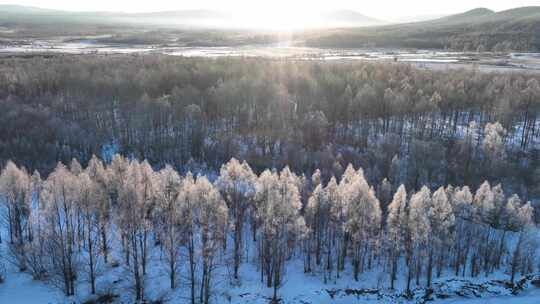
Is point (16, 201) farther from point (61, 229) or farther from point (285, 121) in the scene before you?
point (285, 121)

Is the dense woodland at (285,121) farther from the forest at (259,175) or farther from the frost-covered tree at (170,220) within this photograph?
the frost-covered tree at (170,220)

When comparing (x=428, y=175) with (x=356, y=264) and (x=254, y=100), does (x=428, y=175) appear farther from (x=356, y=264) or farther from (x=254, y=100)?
(x=254, y=100)

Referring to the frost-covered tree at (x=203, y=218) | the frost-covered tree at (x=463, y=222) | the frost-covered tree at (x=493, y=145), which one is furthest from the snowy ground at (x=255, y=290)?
the frost-covered tree at (x=493, y=145)

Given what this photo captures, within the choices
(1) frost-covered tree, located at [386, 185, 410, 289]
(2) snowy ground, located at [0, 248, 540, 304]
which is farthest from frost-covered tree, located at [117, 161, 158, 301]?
(1) frost-covered tree, located at [386, 185, 410, 289]

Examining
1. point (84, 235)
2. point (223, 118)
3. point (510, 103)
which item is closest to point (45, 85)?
point (223, 118)

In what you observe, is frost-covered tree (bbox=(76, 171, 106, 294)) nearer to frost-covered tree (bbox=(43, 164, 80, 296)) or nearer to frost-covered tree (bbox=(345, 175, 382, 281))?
frost-covered tree (bbox=(43, 164, 80, 296))

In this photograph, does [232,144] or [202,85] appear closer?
[232,144]
